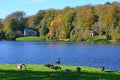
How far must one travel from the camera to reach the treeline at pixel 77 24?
146m

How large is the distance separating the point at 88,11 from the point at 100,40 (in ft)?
74.8

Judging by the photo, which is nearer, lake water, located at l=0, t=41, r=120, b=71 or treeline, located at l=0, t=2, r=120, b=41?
lake water, located at l=0, t=41, r=120, b=71

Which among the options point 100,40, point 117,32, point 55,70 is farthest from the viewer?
point 100,40

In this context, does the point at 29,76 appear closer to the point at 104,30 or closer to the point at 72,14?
the point at 104,30

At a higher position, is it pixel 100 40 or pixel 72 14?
pixel 72 14

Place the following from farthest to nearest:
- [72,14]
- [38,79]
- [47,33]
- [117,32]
Answer: 1. [47,33]
2. [72,14]
3. [117,32]
4. [38,79]

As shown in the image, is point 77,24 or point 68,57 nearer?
point 68,57

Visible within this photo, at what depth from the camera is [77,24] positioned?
15988cm

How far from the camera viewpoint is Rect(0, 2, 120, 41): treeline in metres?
146

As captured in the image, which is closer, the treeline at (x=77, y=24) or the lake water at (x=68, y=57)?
the lake water at (x=68, y=57)

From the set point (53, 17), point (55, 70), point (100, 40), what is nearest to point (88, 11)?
point (100, 40)

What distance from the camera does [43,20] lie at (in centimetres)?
18938

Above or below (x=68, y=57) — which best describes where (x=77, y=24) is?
above

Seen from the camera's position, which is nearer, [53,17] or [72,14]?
[72,14]
